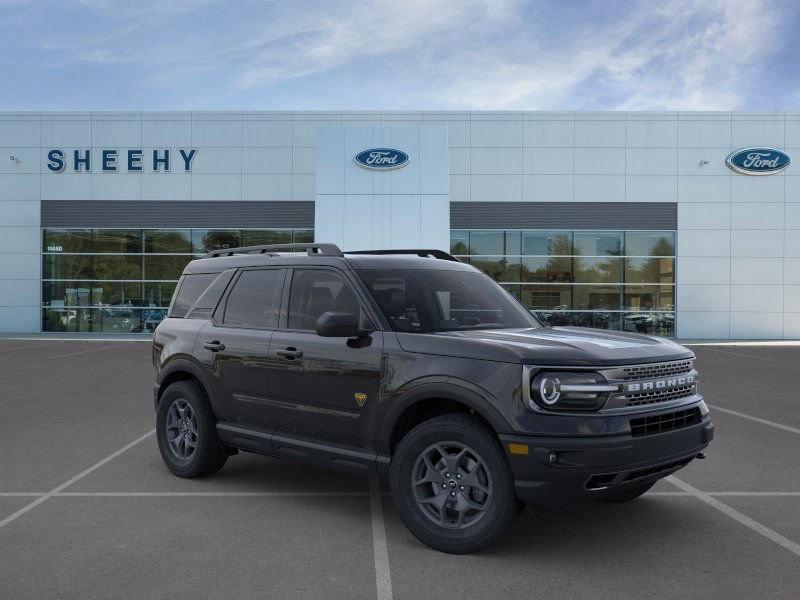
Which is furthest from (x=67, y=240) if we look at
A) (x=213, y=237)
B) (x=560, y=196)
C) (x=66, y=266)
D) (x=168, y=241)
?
(x=560, y=196)

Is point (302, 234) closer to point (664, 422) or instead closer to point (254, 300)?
point (254, 300)

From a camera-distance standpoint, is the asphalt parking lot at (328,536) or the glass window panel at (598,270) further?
the glass window panel at (598,270)

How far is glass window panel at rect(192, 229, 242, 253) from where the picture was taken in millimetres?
28797

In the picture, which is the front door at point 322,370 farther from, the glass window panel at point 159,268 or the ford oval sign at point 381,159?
the glass window panel at point 159,268

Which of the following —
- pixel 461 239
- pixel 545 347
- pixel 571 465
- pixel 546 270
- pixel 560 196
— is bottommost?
pixel 571 465

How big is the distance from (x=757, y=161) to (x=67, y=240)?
1105 inches

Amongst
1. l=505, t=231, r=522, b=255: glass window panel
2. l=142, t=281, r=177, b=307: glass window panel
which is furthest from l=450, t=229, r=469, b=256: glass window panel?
l=142, t=281, r=177, b=307: glass window panel

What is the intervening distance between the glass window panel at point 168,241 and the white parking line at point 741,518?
25.6 m

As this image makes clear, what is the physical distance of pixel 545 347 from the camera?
4.16 meters

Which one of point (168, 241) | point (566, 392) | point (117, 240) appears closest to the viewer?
point (566, 392)

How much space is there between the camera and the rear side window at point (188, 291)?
647cm

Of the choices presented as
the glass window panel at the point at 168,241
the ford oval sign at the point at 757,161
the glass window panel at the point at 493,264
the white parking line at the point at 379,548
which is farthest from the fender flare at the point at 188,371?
the ford oval sign at the point at 757,161

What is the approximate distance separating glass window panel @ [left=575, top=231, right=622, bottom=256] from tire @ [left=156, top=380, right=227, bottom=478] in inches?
949

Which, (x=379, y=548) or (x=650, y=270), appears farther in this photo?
(x=650, y=270)
